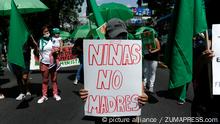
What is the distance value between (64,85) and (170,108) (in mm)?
5033

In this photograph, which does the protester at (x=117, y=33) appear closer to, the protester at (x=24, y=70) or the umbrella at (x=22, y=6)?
the protester at (x=24, y=70)

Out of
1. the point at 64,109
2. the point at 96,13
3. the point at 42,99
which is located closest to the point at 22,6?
the point at 42,99

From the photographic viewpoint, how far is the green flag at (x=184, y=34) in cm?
397

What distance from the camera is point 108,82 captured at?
3.96m

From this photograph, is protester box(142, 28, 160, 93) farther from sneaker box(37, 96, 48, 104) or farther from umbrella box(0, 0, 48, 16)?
umbrella box(0, 0, 48, 16)

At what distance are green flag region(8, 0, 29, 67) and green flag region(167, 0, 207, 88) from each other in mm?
5268

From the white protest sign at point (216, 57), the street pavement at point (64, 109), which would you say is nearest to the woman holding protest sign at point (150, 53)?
the street pavement at point (64, 109)

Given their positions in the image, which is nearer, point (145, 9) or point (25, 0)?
point (25, 0)

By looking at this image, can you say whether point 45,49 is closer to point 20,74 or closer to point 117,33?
point 20,74

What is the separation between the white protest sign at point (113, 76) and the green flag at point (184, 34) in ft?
1.08

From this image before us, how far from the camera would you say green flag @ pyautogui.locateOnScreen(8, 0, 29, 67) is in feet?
28.9

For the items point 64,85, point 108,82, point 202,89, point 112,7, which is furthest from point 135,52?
point 112,7

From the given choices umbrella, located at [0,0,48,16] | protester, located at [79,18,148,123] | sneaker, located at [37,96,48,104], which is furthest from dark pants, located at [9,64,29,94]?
protester, located at [79,18,148,123]

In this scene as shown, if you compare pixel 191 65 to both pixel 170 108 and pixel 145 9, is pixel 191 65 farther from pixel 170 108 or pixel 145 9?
pixel 145 9
